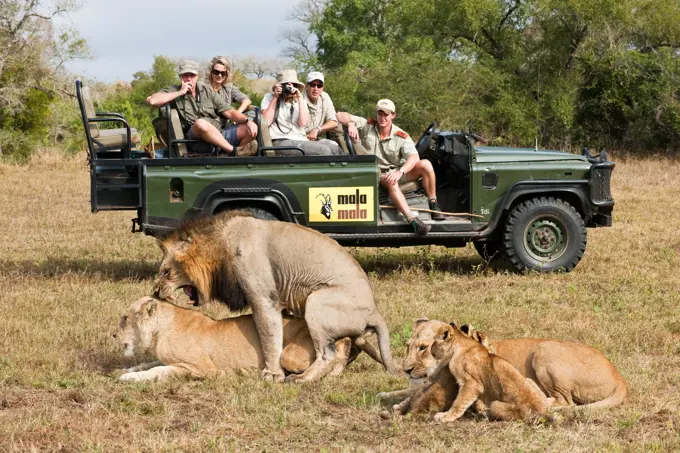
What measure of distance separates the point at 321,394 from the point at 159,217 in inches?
148

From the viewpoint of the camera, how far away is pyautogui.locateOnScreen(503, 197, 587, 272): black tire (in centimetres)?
1002

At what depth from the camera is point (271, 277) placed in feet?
20.8

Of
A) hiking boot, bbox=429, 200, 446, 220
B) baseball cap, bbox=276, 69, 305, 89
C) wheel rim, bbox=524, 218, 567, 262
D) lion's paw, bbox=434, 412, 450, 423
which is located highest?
baseball cap, bbox=276, 69, 305, 89

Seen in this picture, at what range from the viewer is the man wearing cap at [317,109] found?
9914mm

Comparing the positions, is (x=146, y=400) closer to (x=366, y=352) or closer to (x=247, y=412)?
(x=247, y=412)

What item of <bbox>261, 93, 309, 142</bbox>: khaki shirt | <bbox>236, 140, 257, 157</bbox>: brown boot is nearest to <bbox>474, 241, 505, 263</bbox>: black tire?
<bbox>261, 93, 309, 142</bbox>: khaki shirt

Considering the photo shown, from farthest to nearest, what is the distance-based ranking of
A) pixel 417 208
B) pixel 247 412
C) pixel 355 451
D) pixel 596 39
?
pixel 596 39 → pixel 417 208 → pixel 247 412 → pixel 355 451

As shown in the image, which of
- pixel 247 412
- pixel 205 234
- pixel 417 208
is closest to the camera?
pixel 247 412

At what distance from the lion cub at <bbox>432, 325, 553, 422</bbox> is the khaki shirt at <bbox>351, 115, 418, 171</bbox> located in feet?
15.8

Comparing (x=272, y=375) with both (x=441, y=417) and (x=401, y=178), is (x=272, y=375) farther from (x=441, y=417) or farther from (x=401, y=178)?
(x=401, y=178)

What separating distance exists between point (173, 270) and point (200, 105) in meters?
3.56

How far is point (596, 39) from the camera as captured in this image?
29.7 meters

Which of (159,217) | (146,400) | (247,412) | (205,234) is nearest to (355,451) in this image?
(247,412)

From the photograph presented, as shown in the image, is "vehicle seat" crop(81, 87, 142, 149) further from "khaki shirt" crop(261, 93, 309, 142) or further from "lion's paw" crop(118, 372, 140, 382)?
"lion's paw" crop(118, 372, 140, 382)
